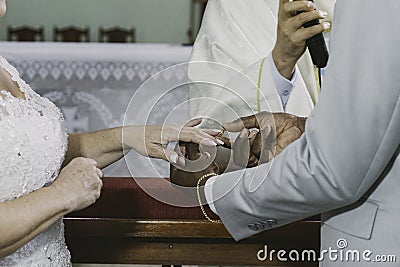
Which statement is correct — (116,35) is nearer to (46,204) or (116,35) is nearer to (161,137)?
(161,137)

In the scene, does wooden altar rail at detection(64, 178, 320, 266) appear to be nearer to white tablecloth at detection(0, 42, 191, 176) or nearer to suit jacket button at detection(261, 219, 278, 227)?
suit jacket button at detection(261, 219, 278, 227)

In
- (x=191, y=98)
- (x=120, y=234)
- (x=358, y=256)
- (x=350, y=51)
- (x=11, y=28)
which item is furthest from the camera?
(x=11, y=28)

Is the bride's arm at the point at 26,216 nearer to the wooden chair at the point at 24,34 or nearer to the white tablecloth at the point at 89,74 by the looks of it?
the white tablecloth at the point at 89,74

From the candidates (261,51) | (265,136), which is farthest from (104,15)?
(265,136)

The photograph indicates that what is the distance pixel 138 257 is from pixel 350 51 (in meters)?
1.20

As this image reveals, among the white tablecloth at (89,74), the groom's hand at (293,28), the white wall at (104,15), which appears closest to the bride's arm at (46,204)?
the groom's hand at (293,28)

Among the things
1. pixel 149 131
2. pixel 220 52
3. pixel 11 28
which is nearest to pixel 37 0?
pixel 11 28

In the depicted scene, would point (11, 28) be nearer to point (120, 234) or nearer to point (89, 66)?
point (89, 66)

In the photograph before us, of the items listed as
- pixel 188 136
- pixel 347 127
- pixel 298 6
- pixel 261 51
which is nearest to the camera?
pixel 347 127

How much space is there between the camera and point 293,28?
2076 mm

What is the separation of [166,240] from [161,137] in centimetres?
32

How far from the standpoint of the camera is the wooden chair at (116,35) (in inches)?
400

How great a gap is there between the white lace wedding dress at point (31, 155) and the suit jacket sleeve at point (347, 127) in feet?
1.99

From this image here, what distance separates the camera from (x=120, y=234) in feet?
7.77
